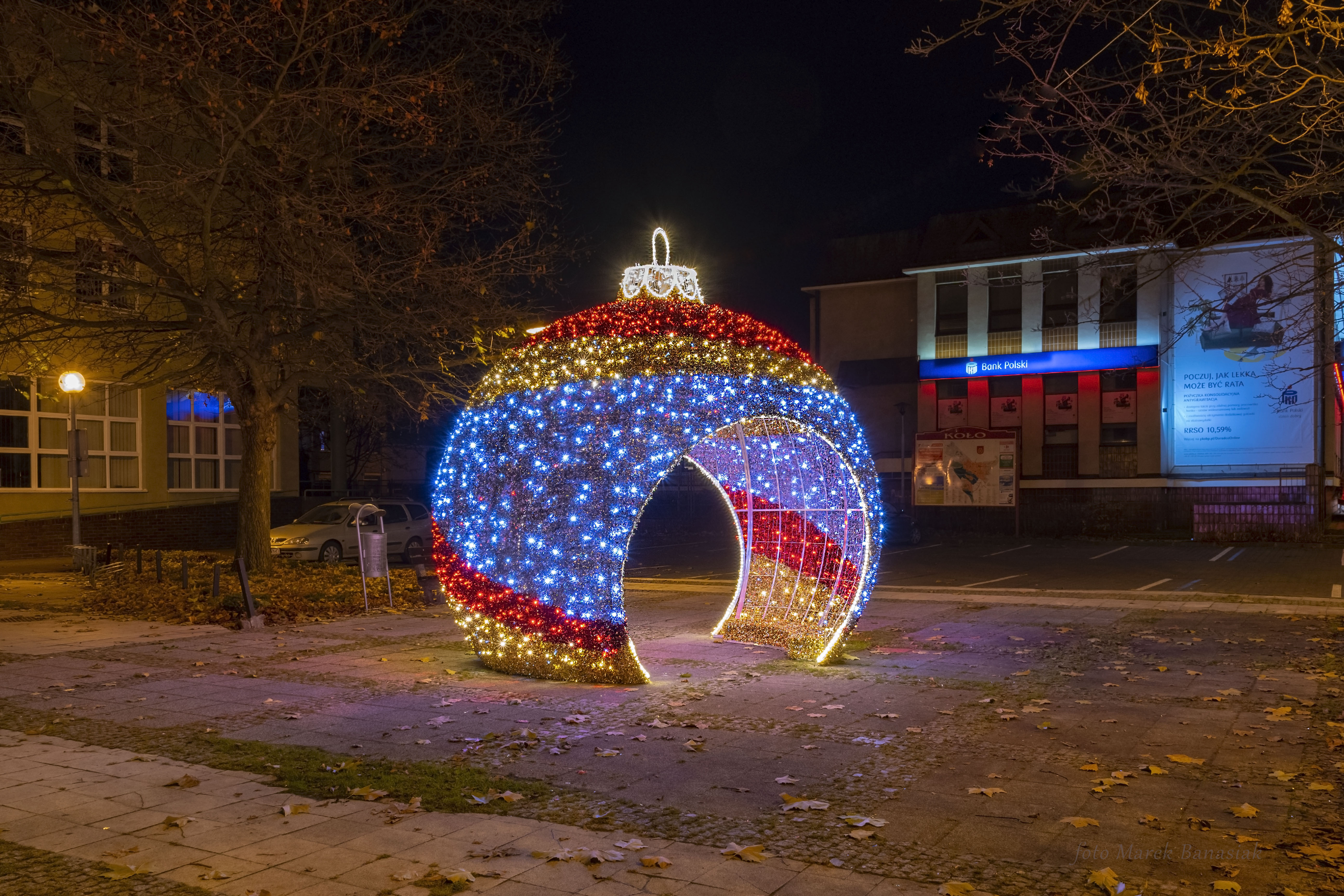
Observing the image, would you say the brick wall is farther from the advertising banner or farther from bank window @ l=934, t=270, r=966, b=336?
the advertising banner

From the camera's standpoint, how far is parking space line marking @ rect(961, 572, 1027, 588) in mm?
19031

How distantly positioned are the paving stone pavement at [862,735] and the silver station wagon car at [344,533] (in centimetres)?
1027

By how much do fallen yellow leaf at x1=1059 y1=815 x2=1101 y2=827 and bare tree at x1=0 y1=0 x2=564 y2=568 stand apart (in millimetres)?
11356

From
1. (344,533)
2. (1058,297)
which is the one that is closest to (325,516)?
(344,533)

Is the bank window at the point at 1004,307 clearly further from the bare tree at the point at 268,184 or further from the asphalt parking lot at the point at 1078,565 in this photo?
the bare tree at the point at 268,184

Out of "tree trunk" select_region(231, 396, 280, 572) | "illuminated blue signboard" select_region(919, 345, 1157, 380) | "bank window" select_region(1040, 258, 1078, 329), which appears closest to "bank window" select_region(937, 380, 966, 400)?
"illuminated blue signboard" select_region(919, 345, 1157, 380)

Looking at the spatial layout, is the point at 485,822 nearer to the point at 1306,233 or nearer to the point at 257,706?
the point at 257,706

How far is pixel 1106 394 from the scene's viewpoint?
37.4 meters

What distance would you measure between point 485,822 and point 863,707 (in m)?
3.80

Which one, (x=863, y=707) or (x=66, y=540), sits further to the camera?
(x=66, y=540)

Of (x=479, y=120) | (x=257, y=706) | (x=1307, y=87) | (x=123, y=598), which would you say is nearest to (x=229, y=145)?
(x=479, y=120)

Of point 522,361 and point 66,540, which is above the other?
point 522,361

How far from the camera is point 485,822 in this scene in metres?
5.55

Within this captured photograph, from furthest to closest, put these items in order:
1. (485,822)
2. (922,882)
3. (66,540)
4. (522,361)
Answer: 1. (66,540)
2. (522,361)
3. (485,822)
4. (922,882)
